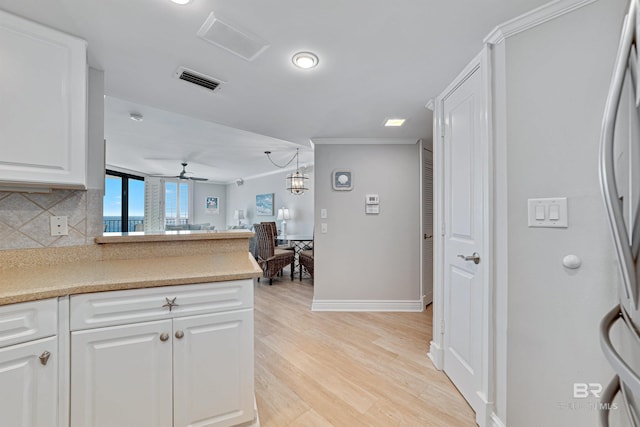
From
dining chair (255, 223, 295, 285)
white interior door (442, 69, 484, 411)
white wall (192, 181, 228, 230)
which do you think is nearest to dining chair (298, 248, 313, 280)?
dining chair (255, 223, 295, 285)

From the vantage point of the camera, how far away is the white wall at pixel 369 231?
3.13m

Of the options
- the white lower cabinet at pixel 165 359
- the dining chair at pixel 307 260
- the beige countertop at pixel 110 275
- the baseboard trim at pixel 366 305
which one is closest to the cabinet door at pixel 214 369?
the white lower cabinet at pixel 165 359

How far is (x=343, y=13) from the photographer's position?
120 centimetres

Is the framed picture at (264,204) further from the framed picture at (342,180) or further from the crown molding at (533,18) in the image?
the crown molding at (533,18)

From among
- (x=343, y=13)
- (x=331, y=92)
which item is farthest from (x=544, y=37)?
(x=331, y=92)

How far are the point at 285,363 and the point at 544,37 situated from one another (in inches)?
100

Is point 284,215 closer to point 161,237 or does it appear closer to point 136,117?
point 136,117

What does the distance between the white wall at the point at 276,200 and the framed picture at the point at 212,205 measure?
1.18 feet

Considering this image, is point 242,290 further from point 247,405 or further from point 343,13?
point 343,13

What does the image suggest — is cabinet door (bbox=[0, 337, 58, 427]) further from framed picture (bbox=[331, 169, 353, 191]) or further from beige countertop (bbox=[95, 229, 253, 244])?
framed picture (bbox=[331, 169, 353, 191])

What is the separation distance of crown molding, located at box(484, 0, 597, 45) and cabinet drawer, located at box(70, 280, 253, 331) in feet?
5.95

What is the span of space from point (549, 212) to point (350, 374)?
5.34ft

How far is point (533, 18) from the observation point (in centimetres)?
118

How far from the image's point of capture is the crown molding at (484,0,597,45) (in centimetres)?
109
